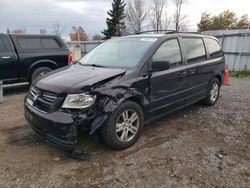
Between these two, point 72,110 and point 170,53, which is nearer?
point 72,110

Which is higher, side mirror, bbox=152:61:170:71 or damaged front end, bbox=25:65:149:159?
side mirror, bbox=152:61:170:71

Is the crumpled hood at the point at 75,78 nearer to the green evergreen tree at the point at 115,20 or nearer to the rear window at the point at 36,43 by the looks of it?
the rear window at the point at 36,43

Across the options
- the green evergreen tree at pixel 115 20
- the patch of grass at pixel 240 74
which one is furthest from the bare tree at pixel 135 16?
the patch of grass at pixel 240 74

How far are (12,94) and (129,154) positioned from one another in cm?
525

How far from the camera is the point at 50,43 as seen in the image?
7977mm

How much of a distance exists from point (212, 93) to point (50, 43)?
544cm

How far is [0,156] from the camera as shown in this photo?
341 centimetres

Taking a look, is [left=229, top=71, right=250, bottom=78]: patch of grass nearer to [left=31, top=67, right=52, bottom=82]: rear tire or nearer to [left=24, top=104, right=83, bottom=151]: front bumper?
[left=31, top=67, right=52, bottom=82]: rear tire

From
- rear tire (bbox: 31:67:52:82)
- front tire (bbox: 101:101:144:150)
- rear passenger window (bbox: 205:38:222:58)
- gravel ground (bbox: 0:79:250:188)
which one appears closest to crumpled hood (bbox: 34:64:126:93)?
front tire (bbox: 101:101:144:150)

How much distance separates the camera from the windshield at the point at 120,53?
12.8 feet

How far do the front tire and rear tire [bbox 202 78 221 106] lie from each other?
102 inches

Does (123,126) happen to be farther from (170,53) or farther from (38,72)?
(38,72)

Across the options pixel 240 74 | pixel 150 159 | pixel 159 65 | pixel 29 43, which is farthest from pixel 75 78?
pixel 240 74

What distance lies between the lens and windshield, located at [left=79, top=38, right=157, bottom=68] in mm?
3893
